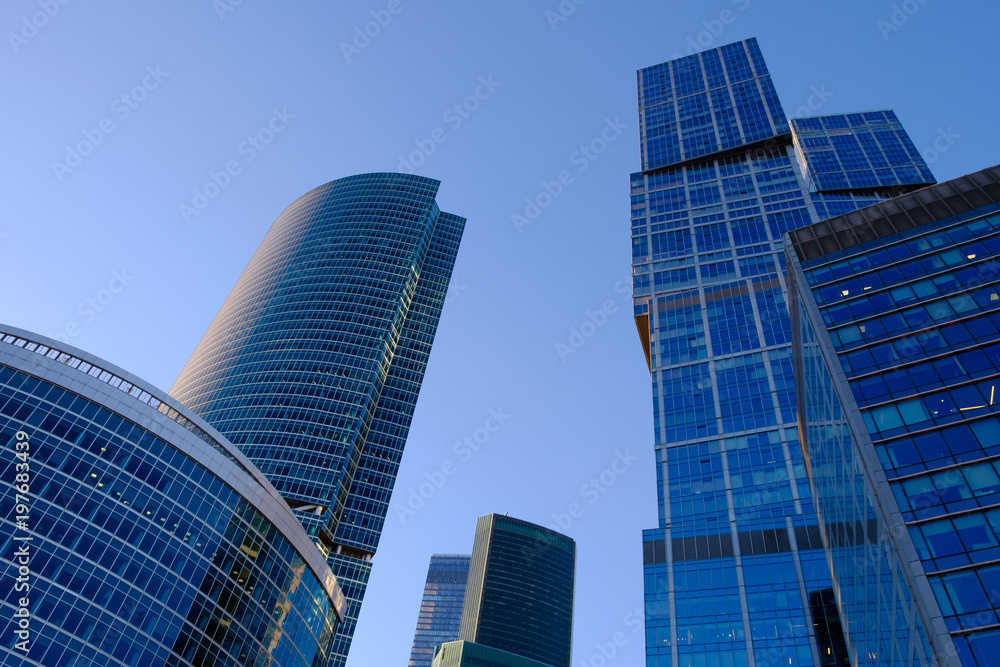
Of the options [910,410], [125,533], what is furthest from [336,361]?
[910,410]

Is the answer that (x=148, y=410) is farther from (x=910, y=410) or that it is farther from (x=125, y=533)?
(x=910, y=410)

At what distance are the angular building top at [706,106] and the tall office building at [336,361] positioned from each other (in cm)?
6431

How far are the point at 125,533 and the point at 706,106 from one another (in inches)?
5276

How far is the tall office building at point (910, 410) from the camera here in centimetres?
3525

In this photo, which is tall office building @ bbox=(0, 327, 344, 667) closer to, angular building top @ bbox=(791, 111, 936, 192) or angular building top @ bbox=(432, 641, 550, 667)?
angular building top @ bbox=(791, 111, 936, 192)

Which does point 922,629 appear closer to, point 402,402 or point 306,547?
point 306,547

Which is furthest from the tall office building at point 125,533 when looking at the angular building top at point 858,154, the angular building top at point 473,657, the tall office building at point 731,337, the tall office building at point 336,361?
the angular building top at point 473,657

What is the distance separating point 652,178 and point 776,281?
135 feet

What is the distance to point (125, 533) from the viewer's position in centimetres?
6059

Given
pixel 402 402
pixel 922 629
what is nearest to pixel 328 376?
pixel 402 402

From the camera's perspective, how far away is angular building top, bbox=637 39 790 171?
141 meters

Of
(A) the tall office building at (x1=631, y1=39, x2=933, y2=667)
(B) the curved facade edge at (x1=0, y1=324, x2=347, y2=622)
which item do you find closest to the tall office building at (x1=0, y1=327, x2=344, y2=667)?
(B) the curved facade edge at (x1=0, y1=324, x2=347, y2=622)

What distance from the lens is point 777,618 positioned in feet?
243

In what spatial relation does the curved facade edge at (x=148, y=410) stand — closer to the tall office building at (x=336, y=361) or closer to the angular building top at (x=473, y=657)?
the tall office building at (x=336, y=361)
